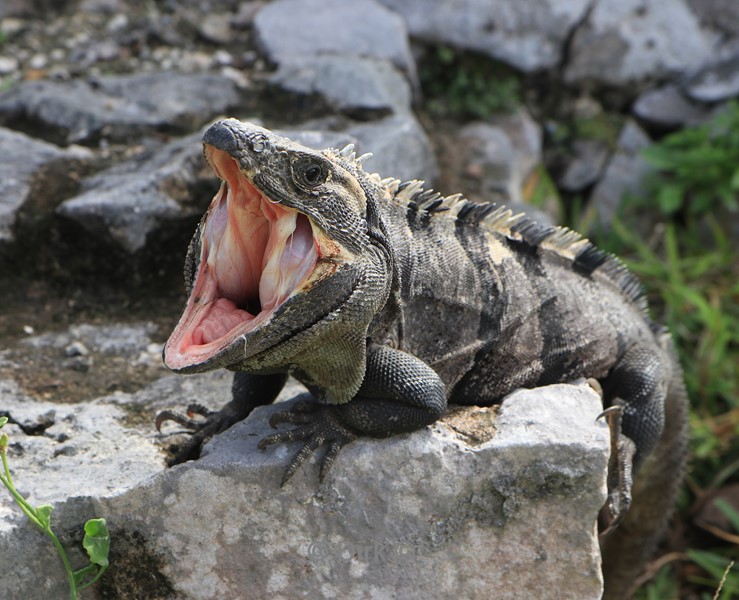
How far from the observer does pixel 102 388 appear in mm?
4289

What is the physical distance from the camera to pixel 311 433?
339 centimetres

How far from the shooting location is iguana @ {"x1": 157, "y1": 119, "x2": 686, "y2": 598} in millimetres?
3084

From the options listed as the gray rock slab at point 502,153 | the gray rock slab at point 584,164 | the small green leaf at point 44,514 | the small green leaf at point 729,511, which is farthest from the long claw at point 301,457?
the gray rock slab at point 584,164

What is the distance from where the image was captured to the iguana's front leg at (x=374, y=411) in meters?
3.36

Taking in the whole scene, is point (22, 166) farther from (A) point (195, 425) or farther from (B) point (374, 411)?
(B) point (374, 411)

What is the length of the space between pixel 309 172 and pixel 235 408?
1.13 metres

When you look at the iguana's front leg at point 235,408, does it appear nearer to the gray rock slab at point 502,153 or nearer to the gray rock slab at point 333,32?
the gray rock slab at point 502,153

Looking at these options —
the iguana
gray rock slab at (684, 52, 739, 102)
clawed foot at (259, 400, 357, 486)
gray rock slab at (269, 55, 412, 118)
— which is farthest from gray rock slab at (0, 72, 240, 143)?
gray rock slab at (684, 52, 739, 102)

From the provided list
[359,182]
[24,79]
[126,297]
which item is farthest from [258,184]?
[24,79]

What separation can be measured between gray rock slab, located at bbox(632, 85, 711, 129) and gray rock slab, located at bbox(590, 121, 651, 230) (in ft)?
0.48

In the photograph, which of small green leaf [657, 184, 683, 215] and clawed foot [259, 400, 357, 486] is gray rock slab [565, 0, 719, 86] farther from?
clawed foot [259, 400, 357, 486]

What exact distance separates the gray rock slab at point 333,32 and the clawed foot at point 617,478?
12.4ft

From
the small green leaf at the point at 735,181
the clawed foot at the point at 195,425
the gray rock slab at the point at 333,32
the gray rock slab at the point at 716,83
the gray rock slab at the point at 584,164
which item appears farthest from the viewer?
the gray rock slab at the point at 584,164

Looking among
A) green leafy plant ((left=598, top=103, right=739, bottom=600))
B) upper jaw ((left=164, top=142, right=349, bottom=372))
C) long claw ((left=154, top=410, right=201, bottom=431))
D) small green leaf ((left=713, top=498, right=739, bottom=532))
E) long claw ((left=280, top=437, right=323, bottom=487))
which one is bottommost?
small green leaf ((left=713, top=498, right=739, bottom=532))
